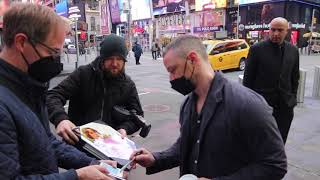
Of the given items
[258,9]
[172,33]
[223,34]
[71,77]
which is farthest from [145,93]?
[172,33]

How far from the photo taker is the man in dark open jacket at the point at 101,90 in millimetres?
3104

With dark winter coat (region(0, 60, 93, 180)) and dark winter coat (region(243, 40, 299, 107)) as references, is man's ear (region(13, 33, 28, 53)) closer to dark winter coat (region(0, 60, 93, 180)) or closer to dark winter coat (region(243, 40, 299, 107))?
dark winter coat (region(0, 60, 93, 180))

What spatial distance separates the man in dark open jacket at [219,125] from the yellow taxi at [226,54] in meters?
17.5

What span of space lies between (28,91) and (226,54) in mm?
18830

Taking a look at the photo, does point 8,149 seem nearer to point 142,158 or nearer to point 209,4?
point 142,158

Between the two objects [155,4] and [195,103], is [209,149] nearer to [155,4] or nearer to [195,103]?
[195,103]

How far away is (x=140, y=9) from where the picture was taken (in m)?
65.8

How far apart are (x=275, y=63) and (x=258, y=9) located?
4588 cm

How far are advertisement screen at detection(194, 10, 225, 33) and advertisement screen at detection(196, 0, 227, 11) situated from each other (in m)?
0.82

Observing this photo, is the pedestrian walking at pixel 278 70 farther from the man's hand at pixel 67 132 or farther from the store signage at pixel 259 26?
the store signage at pixel 259 26

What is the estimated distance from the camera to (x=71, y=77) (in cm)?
325

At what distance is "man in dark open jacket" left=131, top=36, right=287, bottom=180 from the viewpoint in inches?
72.4

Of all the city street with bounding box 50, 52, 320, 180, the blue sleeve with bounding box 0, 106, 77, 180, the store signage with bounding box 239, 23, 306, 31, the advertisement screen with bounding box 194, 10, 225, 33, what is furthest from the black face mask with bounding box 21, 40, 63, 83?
the advertisement screen with bounding box 194, 10, 225, 33

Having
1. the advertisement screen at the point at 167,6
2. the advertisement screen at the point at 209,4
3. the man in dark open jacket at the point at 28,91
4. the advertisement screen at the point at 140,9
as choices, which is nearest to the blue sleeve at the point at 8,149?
the man in dark open jacket at the point at 28,91
